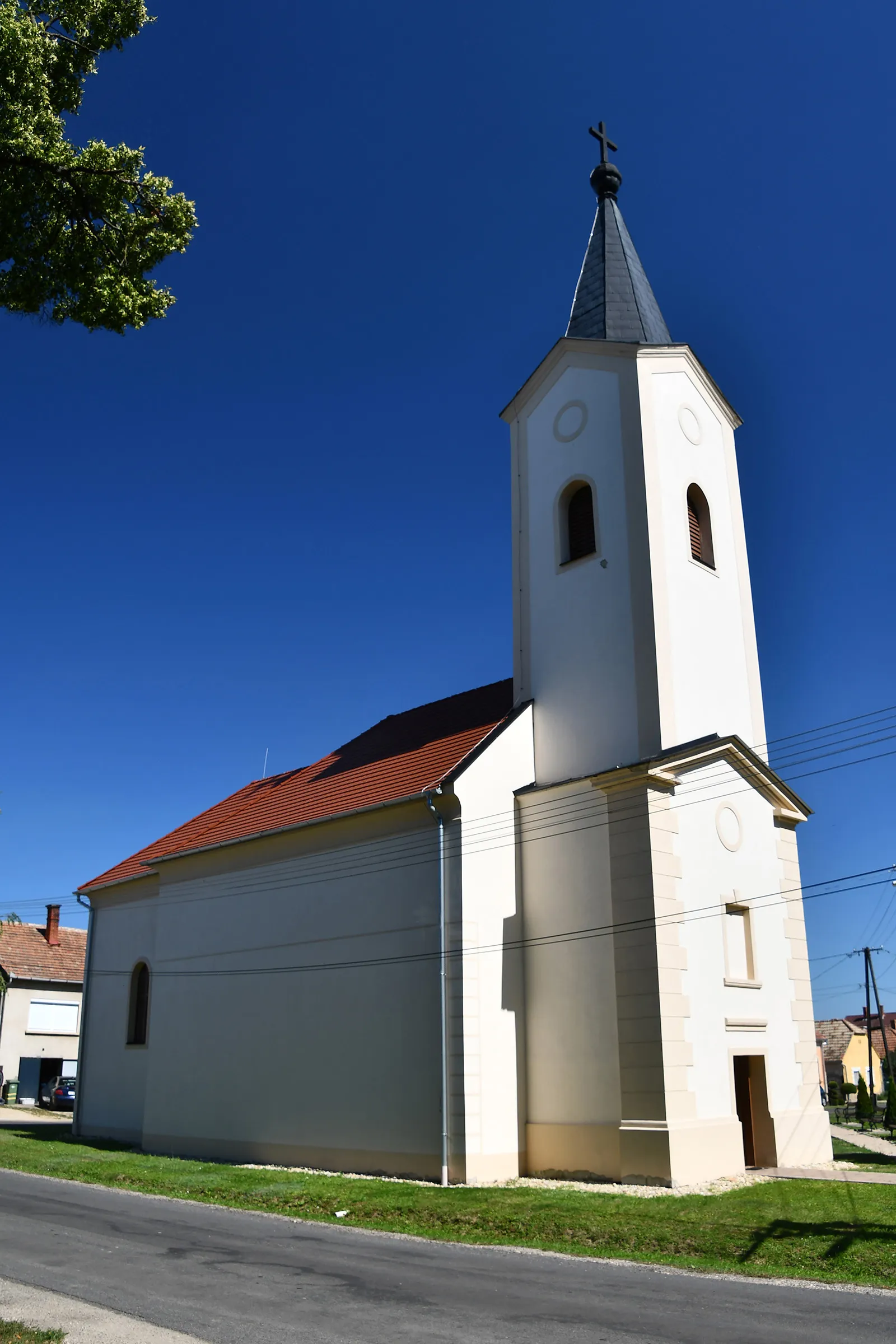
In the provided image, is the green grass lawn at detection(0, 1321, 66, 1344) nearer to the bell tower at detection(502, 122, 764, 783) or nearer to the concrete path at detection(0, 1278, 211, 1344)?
the concrete path at detection(0, 1278, 211, 1344)

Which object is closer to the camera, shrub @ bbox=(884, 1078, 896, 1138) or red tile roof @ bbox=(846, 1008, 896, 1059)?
shrub @ bbox=(884, 1078, 896, 1138)

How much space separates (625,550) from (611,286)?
6.94 m

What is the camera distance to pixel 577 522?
20594 millimetres

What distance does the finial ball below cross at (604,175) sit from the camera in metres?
24.4

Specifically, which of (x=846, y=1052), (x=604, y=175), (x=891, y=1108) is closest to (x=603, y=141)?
(x=604, y=175)

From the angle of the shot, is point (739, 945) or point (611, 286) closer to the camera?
point (739, 945)

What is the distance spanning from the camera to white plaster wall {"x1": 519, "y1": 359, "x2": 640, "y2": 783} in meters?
18.5

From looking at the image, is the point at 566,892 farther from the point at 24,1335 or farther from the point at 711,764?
the point at 24,1335

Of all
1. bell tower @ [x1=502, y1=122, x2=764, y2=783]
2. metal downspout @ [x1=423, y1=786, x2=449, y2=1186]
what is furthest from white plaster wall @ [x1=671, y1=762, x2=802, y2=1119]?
metal downspout @ [x1=423, y1=786, x2=449, y2=1186]

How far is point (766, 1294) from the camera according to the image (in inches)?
355

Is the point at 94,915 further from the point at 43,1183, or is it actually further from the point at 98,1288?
the point at 98,1288

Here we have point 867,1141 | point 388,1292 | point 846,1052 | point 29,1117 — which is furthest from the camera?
point 846,1052

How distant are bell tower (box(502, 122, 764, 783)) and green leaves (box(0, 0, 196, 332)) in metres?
10.7

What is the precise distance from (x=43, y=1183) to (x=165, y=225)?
1528cm
